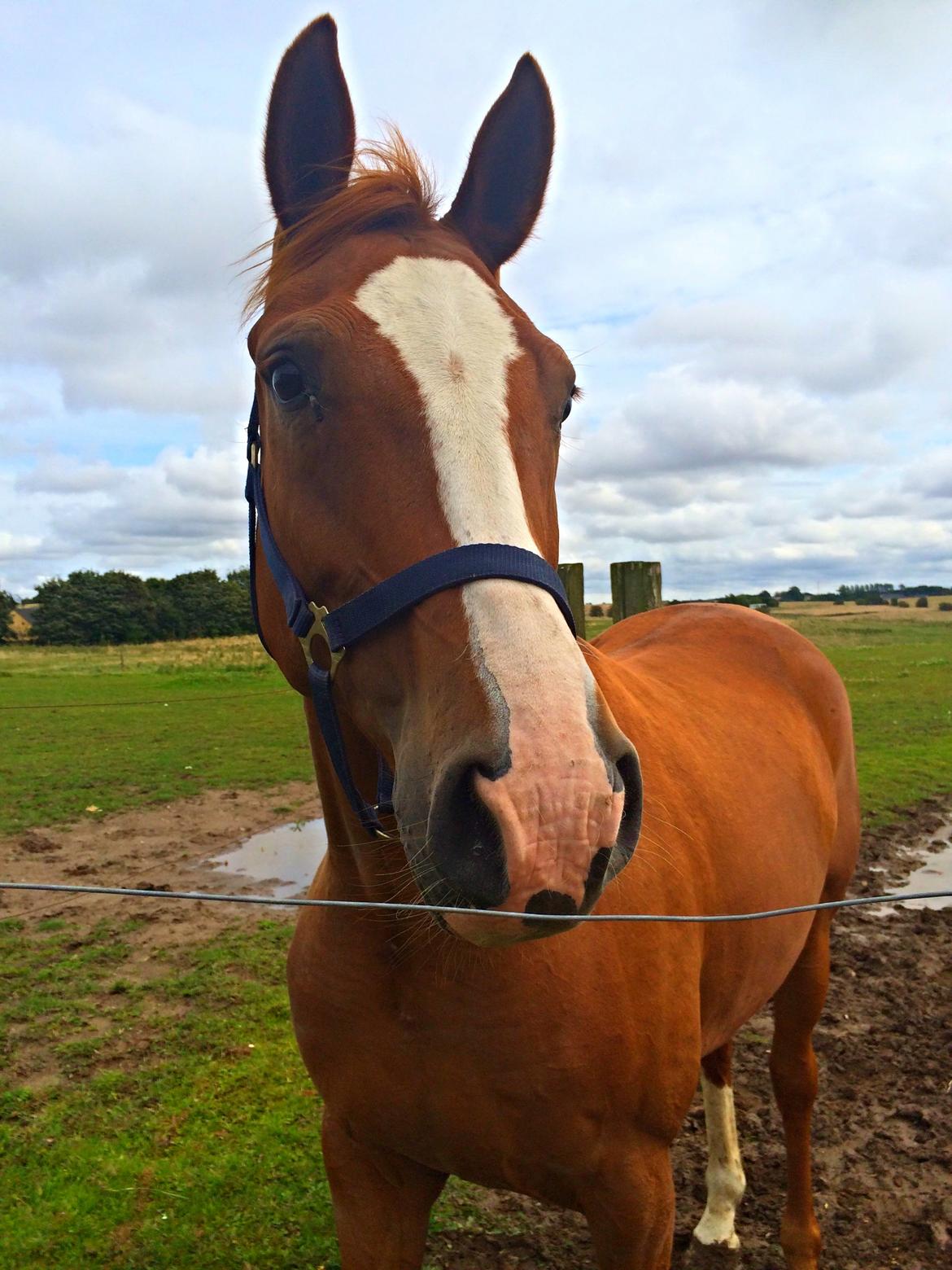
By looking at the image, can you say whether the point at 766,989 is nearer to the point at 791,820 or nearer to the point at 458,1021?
the point at 791,820

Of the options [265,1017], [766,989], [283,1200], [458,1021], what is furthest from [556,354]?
[265,1017]

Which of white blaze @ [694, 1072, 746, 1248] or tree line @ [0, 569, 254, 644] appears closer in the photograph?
white blaze @ [694, 1072, 746, 1248]


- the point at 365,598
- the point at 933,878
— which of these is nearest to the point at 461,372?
the point at 365,598

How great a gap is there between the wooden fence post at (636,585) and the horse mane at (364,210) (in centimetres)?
367

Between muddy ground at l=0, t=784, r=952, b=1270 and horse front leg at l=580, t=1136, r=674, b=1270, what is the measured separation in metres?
1.26

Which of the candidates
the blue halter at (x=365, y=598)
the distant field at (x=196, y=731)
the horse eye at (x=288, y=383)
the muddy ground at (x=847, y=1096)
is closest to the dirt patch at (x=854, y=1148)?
the muddy ground at (x=847, y=1096)

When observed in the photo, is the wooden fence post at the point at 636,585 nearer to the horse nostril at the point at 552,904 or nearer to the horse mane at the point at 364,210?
the horse mane at the point at 364,210

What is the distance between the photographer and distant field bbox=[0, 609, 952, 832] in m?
10.2

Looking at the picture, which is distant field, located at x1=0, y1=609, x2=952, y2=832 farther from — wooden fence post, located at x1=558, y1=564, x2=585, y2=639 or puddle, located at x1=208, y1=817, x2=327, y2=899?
wooden fence post, located at x1=558, y1=564, x2=585, y2=639

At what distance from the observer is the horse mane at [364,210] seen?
1.92 meters

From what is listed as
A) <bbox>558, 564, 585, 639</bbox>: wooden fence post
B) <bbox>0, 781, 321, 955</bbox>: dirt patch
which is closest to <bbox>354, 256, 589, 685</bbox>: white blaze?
<bbox>558, 564, 585, 639</bbox>: wooden fence post

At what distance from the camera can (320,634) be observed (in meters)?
1.72

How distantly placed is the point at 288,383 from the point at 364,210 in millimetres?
499

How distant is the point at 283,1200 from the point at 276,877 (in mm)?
3818
